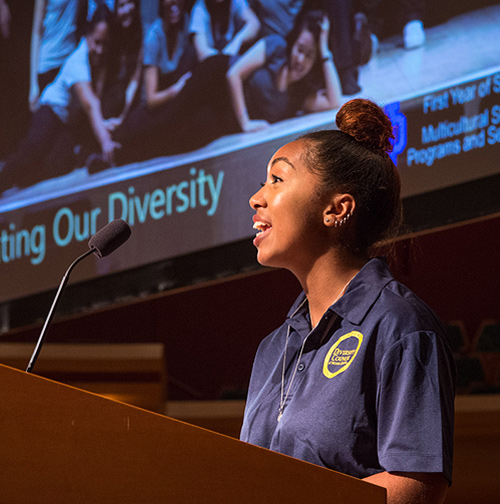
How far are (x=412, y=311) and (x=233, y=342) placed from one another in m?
3.55

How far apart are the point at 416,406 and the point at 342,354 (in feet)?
0.56

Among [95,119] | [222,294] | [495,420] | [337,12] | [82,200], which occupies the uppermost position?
[337,12]

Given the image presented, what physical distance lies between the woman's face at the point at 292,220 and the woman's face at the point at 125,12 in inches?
77.3

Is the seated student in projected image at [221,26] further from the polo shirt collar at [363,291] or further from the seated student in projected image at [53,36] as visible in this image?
the polo shirt collar at [363,291]

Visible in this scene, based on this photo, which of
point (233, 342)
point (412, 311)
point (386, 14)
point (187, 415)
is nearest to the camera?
point (412, 311)

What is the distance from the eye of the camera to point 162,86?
3.08 metres

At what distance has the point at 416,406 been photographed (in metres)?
1.09

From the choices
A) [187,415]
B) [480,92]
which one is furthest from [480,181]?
[187,415]

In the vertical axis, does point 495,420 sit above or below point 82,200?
below

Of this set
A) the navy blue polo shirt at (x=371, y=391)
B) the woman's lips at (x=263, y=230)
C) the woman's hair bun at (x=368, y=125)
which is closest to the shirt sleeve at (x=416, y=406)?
the navy blue polo shirt at (x=371, y=391)

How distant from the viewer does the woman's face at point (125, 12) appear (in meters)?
3.18

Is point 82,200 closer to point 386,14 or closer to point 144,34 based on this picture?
point 144,34

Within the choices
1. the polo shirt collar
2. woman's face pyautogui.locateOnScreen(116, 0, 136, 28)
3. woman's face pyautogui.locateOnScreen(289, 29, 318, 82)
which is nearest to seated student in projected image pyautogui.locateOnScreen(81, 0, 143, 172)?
woman's face pyautogui.locateOnScreen(116, 0, 136, 28)

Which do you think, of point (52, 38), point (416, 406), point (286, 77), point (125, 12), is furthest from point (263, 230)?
point (52, 38)
